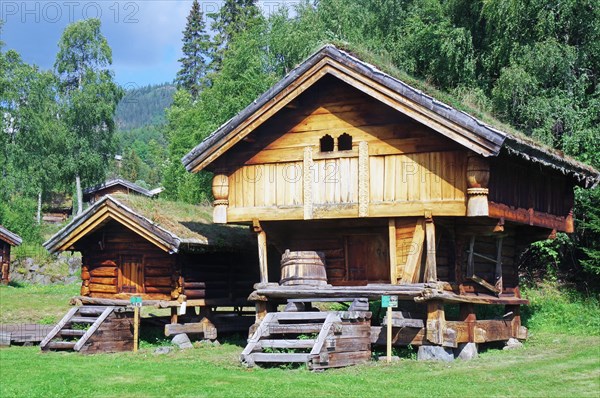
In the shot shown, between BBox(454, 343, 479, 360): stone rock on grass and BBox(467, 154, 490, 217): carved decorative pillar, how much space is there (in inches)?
147

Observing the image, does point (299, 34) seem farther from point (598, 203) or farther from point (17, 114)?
point (17, 114)

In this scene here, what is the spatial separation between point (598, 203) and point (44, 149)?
45.2 metres

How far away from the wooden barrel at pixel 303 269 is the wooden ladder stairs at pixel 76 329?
5.29 meters

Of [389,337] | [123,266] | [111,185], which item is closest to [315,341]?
[389,337]

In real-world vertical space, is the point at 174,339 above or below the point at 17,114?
below

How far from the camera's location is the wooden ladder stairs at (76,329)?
22172 millimetres

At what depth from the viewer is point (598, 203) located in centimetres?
2948

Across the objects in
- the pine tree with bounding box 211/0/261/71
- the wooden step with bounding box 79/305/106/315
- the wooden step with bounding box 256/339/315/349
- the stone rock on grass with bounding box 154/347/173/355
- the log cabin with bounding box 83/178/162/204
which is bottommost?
the stone rock on grass with bounding box 154/347/173/355

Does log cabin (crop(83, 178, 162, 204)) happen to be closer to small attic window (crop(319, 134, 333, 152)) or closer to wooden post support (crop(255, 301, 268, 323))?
wooden post support (crop(255, 301, 268, 323))

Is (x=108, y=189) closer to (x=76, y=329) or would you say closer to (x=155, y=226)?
(x=76, y=329)

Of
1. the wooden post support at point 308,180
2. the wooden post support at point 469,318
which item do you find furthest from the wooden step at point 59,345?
the wooden post support at point 469,318

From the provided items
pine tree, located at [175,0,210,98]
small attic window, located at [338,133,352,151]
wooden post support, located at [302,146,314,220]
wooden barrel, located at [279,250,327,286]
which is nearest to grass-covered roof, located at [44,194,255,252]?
wooden barrel, located at [279,250,327,286]

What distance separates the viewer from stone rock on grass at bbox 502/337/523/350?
23.1 meters

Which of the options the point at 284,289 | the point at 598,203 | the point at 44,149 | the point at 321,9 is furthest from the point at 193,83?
the point at 284,289
